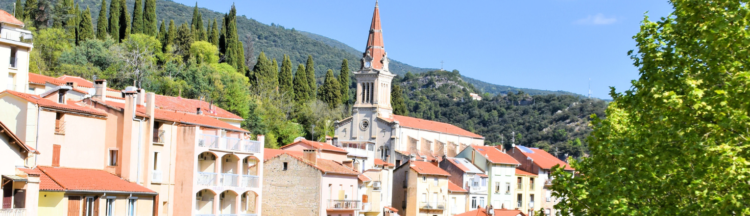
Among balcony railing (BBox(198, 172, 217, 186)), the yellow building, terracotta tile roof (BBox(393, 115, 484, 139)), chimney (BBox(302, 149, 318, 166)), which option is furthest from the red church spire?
balcony railing (BBox(198, 172, 217, 186))

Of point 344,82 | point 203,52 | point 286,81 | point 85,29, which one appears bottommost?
point 286,81

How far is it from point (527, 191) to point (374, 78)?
25909 mm

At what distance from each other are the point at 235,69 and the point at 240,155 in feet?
211

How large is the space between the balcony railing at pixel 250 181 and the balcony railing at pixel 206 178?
2696 mm

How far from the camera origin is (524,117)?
178 meters

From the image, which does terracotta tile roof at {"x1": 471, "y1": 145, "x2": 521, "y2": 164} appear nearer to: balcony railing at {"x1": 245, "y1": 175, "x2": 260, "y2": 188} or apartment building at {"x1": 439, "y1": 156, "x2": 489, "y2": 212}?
apartment building at {"x1": 439, "y1": 156, "x2": 489, "y2": 212}

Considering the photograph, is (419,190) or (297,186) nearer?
(297,186)

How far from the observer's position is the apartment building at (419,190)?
7119 cm

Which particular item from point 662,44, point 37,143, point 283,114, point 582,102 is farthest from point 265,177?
point 582,102

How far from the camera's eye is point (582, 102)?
7141 inches

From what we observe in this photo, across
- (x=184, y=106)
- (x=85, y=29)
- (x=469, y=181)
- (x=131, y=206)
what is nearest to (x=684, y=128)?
(x=131, y=206)

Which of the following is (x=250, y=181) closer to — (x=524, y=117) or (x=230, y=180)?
(x=230, y=180)

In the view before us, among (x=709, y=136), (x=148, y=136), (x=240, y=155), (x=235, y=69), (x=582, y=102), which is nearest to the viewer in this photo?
(x=709, y=136)

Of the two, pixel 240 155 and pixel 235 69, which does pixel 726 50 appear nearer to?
pixel 240 155
